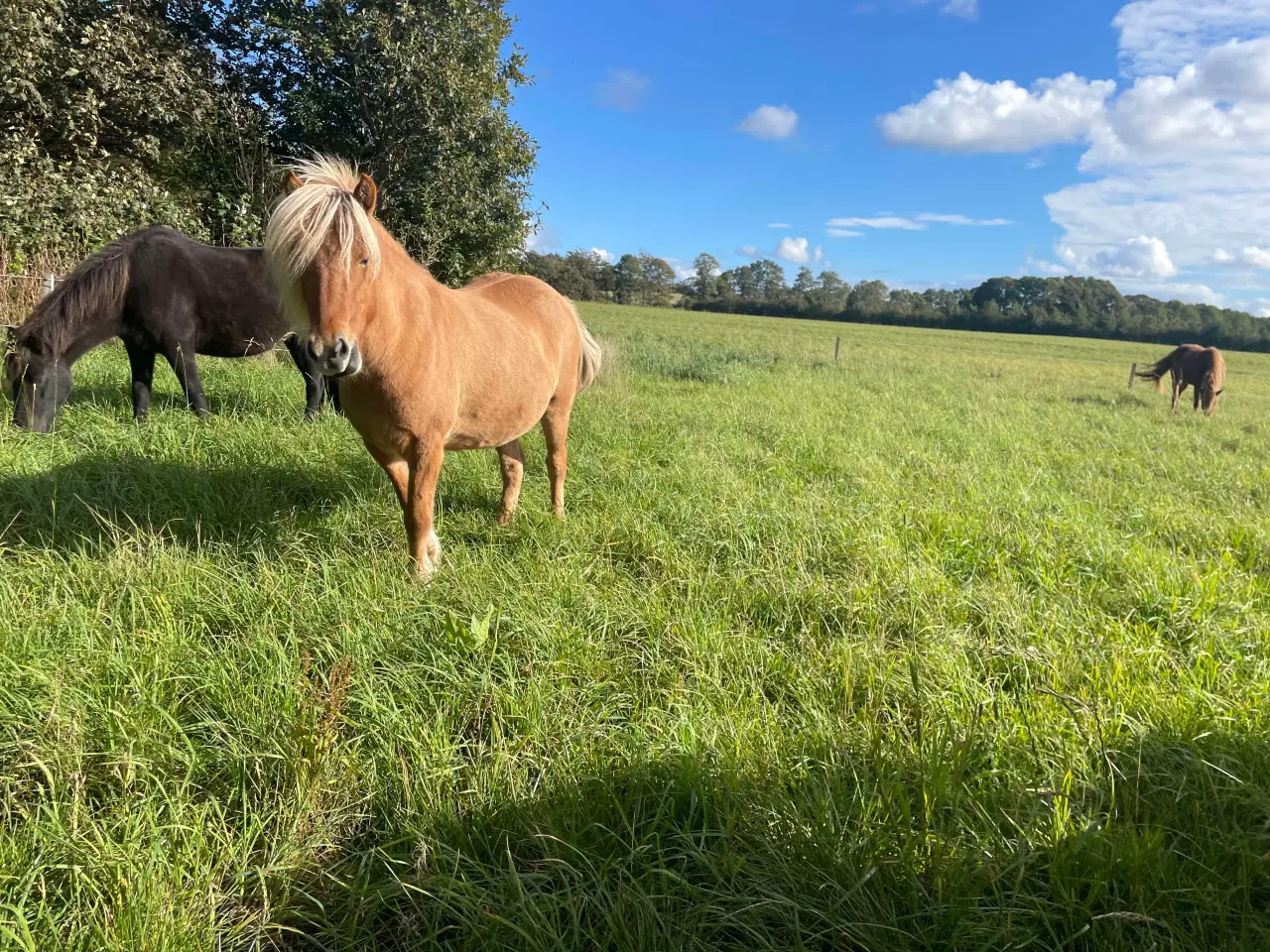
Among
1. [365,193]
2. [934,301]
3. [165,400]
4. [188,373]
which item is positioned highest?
[934,301]

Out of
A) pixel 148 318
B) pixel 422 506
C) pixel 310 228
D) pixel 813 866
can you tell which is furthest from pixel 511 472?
pixel 148 318

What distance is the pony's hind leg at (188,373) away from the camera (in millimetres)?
5727

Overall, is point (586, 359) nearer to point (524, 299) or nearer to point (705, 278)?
point (524, 299)

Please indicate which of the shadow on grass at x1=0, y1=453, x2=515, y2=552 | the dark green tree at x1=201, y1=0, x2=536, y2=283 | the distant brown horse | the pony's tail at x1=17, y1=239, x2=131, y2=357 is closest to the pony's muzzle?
the shadow on grass at x1=0, y1=453, x2=515, y2=552

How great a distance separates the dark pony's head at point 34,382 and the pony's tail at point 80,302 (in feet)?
0.28

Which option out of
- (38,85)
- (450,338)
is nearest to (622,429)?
(450,338)

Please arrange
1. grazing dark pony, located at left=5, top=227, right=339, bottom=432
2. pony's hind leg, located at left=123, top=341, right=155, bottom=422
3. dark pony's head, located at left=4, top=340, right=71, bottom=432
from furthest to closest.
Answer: pony's hind leg, located at left=123, top=341, right=155, bottom=422, grazing dark pony, located at left=5, top=227, right=339, bottom=432, dark pony's head, located at left=4, top=340, right=71, bottom=432

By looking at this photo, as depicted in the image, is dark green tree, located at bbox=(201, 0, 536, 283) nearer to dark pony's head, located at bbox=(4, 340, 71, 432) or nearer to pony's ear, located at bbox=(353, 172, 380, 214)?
dark pony's head, located at bbox=(4, 340, 71, 432)

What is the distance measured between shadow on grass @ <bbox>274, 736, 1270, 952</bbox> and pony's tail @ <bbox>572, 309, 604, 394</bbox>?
152 inches

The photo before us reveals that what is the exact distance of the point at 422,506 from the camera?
3230 mm

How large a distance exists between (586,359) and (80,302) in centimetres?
452

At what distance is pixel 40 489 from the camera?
12.0ft

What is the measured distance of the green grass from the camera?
4.87ft

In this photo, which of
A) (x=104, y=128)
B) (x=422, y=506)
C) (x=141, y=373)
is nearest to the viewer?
(x=422, y=506)
